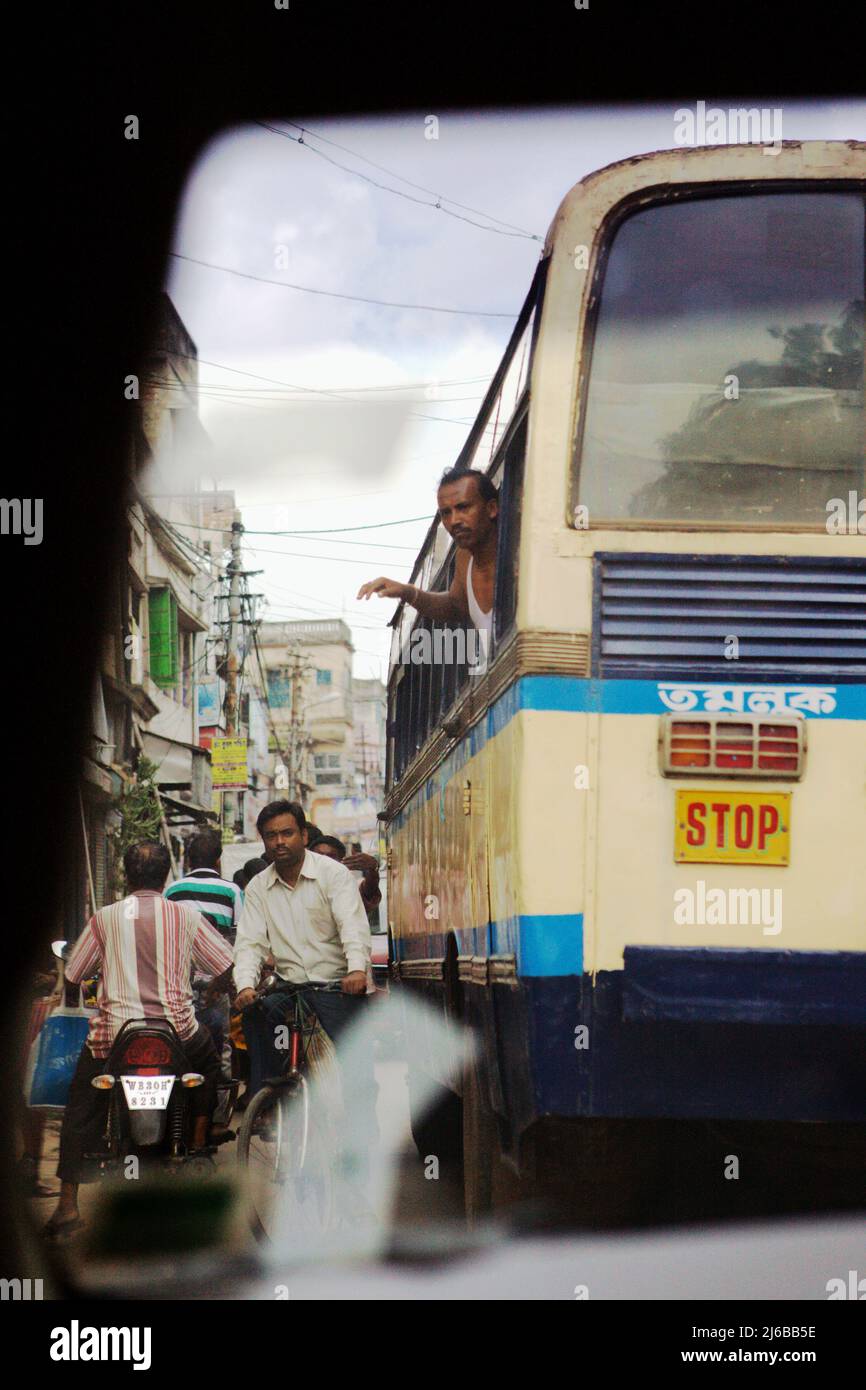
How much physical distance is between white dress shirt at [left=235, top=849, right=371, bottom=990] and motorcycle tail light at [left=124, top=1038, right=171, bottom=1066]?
1.74ft

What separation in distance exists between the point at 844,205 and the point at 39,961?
4504mm

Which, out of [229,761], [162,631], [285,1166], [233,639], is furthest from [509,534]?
[233,639]

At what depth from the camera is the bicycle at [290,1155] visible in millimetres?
6625

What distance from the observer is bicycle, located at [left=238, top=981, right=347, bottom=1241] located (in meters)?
6.62

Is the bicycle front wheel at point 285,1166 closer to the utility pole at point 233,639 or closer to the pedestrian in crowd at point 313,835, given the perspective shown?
the pedestrian in crowd at point 313,835

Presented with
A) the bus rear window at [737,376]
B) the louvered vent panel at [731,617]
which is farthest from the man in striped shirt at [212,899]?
the bus rear window at [737,376]

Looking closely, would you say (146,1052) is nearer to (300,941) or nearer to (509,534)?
(300,941)

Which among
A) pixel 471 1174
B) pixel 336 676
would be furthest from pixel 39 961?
pixel 336 676

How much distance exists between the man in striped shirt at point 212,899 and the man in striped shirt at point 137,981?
6.14ft

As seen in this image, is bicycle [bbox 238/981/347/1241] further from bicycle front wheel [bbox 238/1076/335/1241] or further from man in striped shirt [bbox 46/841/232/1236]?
man in striped shirt [bbox 46/841/232/1236]

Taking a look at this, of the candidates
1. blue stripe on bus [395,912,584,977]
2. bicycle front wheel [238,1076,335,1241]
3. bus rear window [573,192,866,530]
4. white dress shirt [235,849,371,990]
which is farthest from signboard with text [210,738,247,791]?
blue stripe on bus [395,912,584,977]

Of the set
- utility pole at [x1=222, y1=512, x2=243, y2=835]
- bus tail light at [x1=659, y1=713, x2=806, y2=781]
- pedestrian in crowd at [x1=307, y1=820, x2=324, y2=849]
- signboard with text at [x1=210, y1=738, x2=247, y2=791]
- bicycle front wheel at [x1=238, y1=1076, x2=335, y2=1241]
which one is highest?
utility pole at [x1=222, y1=512, x2=243, y2=835]

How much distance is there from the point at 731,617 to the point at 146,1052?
285cm

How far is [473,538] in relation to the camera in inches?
257
